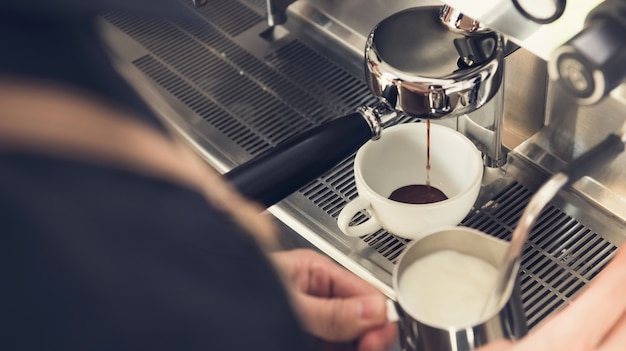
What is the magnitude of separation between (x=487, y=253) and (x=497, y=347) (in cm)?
6

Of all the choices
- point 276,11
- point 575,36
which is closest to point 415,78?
point 575,36

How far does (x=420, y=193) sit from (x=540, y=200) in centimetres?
28

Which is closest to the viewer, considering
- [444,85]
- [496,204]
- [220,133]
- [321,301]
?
[321,301]

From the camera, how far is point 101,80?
302 mm

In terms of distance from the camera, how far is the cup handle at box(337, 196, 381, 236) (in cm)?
71

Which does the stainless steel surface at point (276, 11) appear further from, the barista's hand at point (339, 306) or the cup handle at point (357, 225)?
the barista's hand at point (339, 306)

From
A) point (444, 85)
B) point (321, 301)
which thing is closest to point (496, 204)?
point (444, 85)

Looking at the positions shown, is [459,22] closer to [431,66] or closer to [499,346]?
[431,66]

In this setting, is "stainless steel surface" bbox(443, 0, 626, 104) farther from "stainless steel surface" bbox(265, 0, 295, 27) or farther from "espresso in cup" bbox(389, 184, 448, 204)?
"stainless steel surface" bbox(265, 0, 295, 27)

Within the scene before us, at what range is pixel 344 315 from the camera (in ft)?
1.52

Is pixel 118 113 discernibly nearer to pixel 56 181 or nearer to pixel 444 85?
pixel 56 181

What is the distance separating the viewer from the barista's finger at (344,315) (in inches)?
17.3

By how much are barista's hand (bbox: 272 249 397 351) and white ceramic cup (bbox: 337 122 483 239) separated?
7.3 inches

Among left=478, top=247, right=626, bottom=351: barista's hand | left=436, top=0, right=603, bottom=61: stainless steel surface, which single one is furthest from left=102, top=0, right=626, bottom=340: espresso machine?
left=478, top=247, right=626, bottom=351: barista's hand
